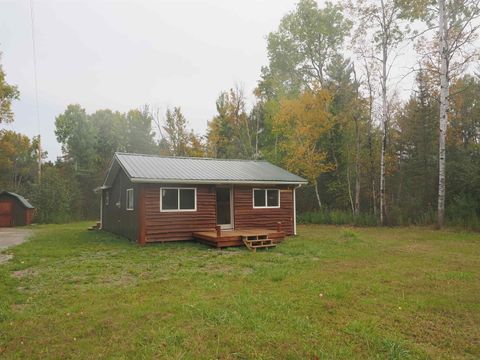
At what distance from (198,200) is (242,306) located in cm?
848

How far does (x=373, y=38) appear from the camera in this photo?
19.5m

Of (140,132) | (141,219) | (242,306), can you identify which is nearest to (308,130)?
(141,219)

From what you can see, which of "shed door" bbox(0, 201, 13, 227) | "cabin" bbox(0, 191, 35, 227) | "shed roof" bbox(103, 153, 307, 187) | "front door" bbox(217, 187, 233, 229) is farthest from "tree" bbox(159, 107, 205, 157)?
"front door" bbox(217, 187, 233, 229)

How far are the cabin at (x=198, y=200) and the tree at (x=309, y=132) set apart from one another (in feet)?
20.3

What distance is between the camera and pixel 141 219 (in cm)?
1202

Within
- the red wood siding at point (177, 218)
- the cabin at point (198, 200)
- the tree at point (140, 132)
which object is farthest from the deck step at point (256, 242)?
the tree at point (140, 132)

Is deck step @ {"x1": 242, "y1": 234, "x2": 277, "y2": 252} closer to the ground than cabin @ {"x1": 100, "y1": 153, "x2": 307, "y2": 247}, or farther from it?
closer to the ground

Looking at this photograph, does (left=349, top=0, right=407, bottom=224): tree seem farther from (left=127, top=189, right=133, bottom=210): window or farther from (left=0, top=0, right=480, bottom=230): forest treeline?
(left=127, top=189, right=133, bottom=210): window

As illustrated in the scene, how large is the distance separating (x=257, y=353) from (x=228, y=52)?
2937 centimetres

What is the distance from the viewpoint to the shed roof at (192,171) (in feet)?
40.5

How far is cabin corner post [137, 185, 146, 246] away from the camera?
39.2ft

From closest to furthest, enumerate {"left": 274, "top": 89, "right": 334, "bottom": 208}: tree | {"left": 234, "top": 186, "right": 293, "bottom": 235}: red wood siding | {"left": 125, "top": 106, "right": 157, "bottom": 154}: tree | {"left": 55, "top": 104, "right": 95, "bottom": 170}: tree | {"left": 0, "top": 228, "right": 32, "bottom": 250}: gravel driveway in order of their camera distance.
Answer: {"left": 0, "top": 228, "right": 32, "bottom": 250}: gravel driveway, {"left": 234, "top": 186, "right": 293, "bottom": 235}: red wood siding, {"left": 274, "top": 89, "right": 334, "bottom": 208}: tree, {"left": 55, "top": 104, "right": 95, "bottom": 170}: tree, {"left": 125, "top": 106, "right": 157, "bottom": 154}: tree

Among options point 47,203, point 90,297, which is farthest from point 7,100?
point 90,297

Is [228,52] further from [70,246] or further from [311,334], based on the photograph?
[311,334]
